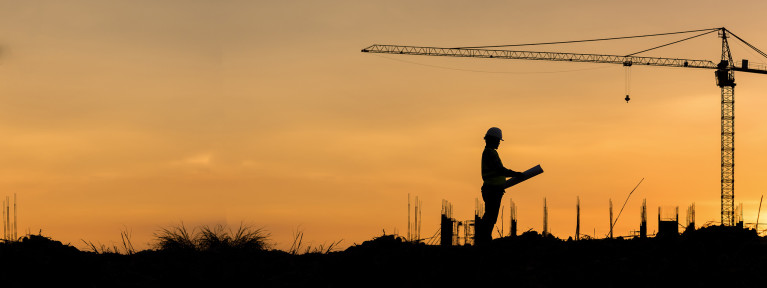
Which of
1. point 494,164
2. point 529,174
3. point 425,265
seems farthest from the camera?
point 529,174

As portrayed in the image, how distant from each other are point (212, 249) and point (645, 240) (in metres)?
5.13

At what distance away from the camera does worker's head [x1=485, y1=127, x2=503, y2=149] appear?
40.7ft

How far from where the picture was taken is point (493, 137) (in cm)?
1242

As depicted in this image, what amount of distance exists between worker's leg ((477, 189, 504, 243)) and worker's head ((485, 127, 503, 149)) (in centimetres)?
62

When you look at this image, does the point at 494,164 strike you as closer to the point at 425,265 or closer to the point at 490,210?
the point at 490,210

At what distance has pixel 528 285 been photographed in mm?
8656

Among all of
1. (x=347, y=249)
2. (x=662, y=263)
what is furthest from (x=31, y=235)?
(x=662, y=263)

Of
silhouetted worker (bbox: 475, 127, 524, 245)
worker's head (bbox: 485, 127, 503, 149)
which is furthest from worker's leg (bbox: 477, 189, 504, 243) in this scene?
worker's head (bbox: 485, 127, 503, 149)

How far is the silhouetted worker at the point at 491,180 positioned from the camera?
1230cm

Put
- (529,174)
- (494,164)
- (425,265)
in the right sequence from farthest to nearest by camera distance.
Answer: (529,174) < (494,164) < (425,265)

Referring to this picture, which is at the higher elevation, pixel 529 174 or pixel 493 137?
pixel 493 137

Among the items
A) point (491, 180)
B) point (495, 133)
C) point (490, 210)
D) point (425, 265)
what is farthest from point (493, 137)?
point (425, 265)

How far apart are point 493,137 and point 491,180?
1.93 feet

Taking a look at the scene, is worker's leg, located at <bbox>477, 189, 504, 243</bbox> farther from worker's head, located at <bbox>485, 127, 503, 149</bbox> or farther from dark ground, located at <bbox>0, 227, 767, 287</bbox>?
dark ground, located at <bbox>0, 227, 767, 287</bbox>
